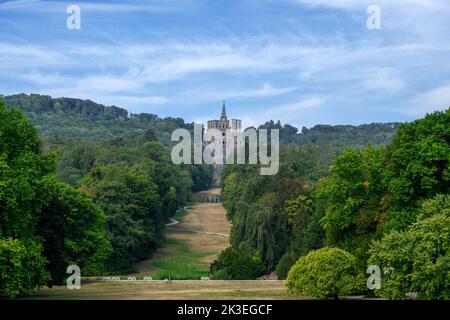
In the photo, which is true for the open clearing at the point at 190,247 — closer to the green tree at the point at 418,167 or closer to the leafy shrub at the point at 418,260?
the green tree at the point at 418,167

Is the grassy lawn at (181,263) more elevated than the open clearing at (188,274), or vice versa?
the open clearing at (188,274)

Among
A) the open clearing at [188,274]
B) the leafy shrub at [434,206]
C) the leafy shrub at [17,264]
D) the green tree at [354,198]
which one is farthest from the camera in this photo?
the green tree at [354,198]

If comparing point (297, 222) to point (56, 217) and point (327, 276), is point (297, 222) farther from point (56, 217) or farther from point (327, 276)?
point (56, 217)

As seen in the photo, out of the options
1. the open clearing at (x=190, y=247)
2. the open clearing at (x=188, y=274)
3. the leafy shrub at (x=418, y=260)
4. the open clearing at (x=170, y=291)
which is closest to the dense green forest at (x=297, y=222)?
the leafy shrub at (x=418, y=260)

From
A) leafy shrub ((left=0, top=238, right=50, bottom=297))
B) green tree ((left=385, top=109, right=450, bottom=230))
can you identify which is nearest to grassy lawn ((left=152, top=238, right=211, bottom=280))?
green tree ((left=385, top=109, right=450, bottom=230))

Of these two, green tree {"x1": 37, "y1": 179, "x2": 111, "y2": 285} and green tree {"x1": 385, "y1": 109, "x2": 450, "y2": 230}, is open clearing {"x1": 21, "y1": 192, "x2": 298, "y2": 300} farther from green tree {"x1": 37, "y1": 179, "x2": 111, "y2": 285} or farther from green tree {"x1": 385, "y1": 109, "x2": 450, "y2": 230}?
green tree {"x1": 385, "y1": 109, "x2": 450, "y2": 230}

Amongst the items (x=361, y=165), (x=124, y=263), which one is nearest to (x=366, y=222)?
(x=361, y=165)

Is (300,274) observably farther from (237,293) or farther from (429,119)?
(429,119)

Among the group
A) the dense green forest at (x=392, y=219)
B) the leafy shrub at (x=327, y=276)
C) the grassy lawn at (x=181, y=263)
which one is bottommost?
the grassy lawn at (x=181, y=263)
